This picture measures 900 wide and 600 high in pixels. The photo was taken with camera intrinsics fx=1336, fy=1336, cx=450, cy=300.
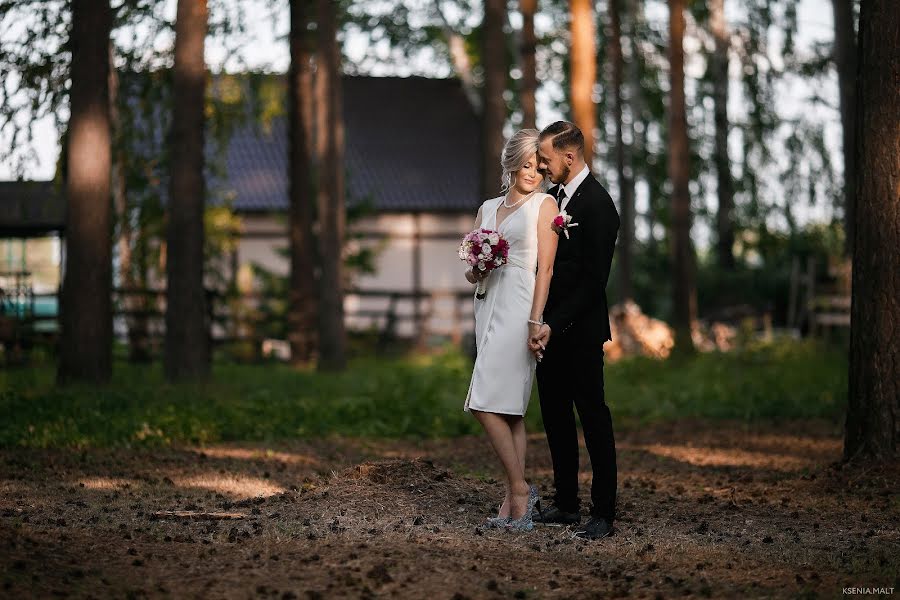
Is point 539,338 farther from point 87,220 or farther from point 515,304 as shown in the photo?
point 87,220

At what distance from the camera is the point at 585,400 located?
7.15 m

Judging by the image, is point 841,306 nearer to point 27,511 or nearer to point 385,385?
point 385,385

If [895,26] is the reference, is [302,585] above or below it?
below

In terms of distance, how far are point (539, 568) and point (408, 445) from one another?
20.4 feet

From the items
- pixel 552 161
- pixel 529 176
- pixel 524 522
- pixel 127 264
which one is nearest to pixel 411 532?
pixel 524 522

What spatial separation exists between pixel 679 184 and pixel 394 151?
12.6 meters

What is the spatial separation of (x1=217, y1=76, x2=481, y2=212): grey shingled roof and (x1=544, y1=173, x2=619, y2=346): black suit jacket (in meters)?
23.8

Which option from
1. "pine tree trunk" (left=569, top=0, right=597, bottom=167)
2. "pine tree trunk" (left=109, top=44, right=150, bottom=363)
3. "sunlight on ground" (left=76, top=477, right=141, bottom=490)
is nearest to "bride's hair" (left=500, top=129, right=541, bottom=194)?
"sunlight on ground" (left=76, top=477, right=141, bottom=490)

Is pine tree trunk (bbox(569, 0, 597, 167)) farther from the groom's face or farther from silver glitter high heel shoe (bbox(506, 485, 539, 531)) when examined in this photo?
silver glitter high heel shoe (bbox(506, 485, 539, 531))

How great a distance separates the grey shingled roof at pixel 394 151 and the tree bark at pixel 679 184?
8.92 metres

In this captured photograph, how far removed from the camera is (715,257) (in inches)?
1602

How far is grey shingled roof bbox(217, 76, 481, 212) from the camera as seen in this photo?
32156mm

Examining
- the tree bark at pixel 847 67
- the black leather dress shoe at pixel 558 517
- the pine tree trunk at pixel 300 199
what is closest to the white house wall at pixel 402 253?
the pine tree trunk at pixel 300 199

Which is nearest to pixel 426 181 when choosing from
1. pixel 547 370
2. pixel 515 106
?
pixel 515 106
